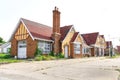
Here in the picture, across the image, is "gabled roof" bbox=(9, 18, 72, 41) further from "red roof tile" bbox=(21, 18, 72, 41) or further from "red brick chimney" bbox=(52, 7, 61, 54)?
"red brick chimney" bbox=(52, 7, 61, 54)

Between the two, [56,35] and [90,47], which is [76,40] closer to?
[56,35]

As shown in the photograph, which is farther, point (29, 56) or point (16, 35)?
point (16, 35)

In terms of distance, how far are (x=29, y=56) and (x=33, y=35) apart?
3280 mm

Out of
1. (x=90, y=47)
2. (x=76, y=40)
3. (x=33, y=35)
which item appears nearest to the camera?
(x=33, y=35)

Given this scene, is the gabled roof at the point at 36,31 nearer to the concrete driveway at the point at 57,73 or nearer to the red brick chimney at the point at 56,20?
the red brick chimney at the point at 56,20

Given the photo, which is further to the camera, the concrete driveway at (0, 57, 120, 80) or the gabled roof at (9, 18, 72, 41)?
the gabled roof at (9, 18, 72, 41)

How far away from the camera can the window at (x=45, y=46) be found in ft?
99.6

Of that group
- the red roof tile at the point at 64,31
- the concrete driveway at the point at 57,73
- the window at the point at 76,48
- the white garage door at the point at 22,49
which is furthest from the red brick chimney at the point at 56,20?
the concrete driveway at the point at 57,73

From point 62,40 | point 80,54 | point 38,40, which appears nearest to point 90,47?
point 80,54

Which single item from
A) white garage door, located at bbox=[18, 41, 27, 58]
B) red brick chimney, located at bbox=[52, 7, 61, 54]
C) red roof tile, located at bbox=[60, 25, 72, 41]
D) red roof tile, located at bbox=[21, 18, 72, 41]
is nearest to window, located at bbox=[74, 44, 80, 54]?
red roof tile, located at bbox=[60, 25, 72, 41]

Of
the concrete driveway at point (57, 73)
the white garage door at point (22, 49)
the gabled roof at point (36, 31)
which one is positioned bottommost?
the concrete driveway at point (57, 73)

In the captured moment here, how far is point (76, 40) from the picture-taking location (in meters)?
37.3

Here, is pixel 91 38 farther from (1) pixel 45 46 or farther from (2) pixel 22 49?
(2) pixel 22 49

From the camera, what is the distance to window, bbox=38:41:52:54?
30.4m
